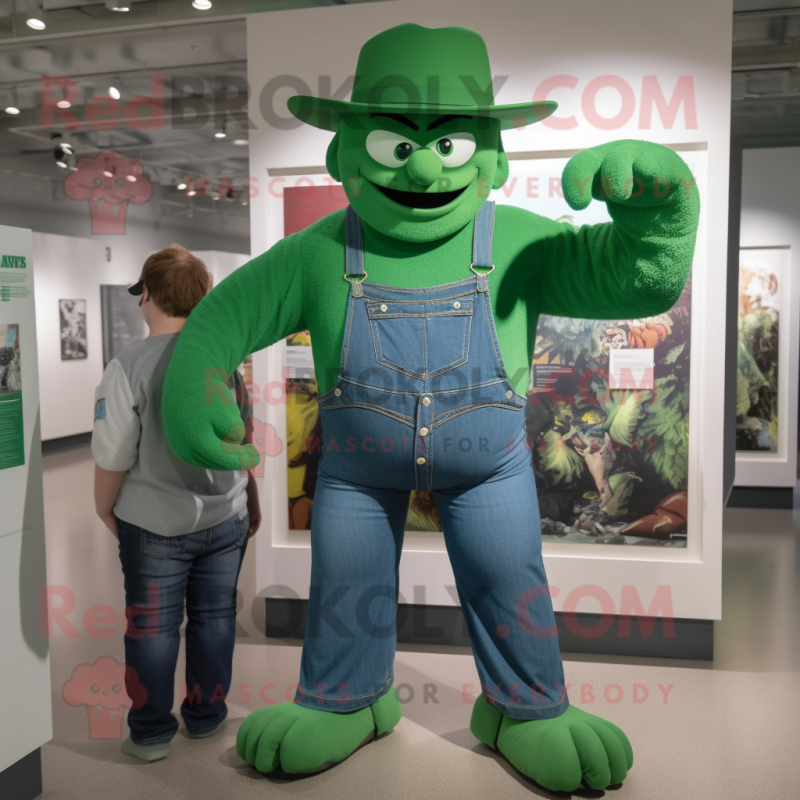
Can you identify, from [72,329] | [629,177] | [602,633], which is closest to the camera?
[629,177]

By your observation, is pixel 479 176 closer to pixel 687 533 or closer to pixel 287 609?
pixel 687 533

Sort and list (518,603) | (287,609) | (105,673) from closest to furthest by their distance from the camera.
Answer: (518,603) → (105,673) → (287,609)

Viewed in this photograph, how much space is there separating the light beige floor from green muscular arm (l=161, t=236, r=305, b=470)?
1.00 m

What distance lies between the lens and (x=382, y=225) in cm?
216

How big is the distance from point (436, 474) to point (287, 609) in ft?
5.72

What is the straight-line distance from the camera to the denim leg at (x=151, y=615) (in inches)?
94.7

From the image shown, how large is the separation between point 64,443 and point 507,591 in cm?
833

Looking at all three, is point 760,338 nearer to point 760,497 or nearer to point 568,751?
point 760,497

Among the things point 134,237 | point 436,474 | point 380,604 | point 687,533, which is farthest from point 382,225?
point 134,237

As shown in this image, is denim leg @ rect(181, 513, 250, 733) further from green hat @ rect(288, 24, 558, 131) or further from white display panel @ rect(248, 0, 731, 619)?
green hat @ rect(288, 24, 558, 131)

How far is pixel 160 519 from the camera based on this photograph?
7.80 feet

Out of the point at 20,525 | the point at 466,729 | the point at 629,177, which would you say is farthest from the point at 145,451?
the point at 629,177

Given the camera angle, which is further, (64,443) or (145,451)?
(64,443)

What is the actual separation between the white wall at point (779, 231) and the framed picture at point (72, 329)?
23.6 ft
